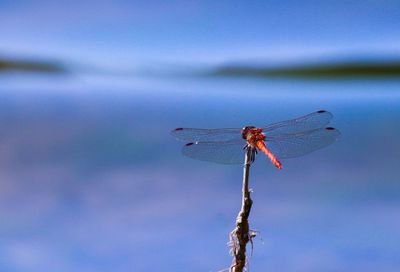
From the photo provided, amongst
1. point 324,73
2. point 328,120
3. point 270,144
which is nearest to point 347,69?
point 324,73

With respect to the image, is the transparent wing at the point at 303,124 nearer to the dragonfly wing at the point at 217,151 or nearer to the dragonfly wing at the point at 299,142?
the dragonfly wing at the point at 299,142

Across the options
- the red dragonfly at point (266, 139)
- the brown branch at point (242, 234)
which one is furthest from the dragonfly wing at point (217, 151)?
the brown branch at point (242, 234)

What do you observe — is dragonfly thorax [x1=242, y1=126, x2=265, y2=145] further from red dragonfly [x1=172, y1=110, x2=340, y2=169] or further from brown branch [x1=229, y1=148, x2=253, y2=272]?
brown branch [x1=229, y1=148, x2=253, y2=272]

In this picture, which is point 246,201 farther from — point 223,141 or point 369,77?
point 369,77

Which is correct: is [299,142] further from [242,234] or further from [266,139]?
[242,234]

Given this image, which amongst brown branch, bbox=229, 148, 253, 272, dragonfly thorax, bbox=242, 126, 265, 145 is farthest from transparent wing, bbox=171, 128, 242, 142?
brown branch, bbox=229, 148, 253, 272

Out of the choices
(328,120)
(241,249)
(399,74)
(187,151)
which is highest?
(399,74)
